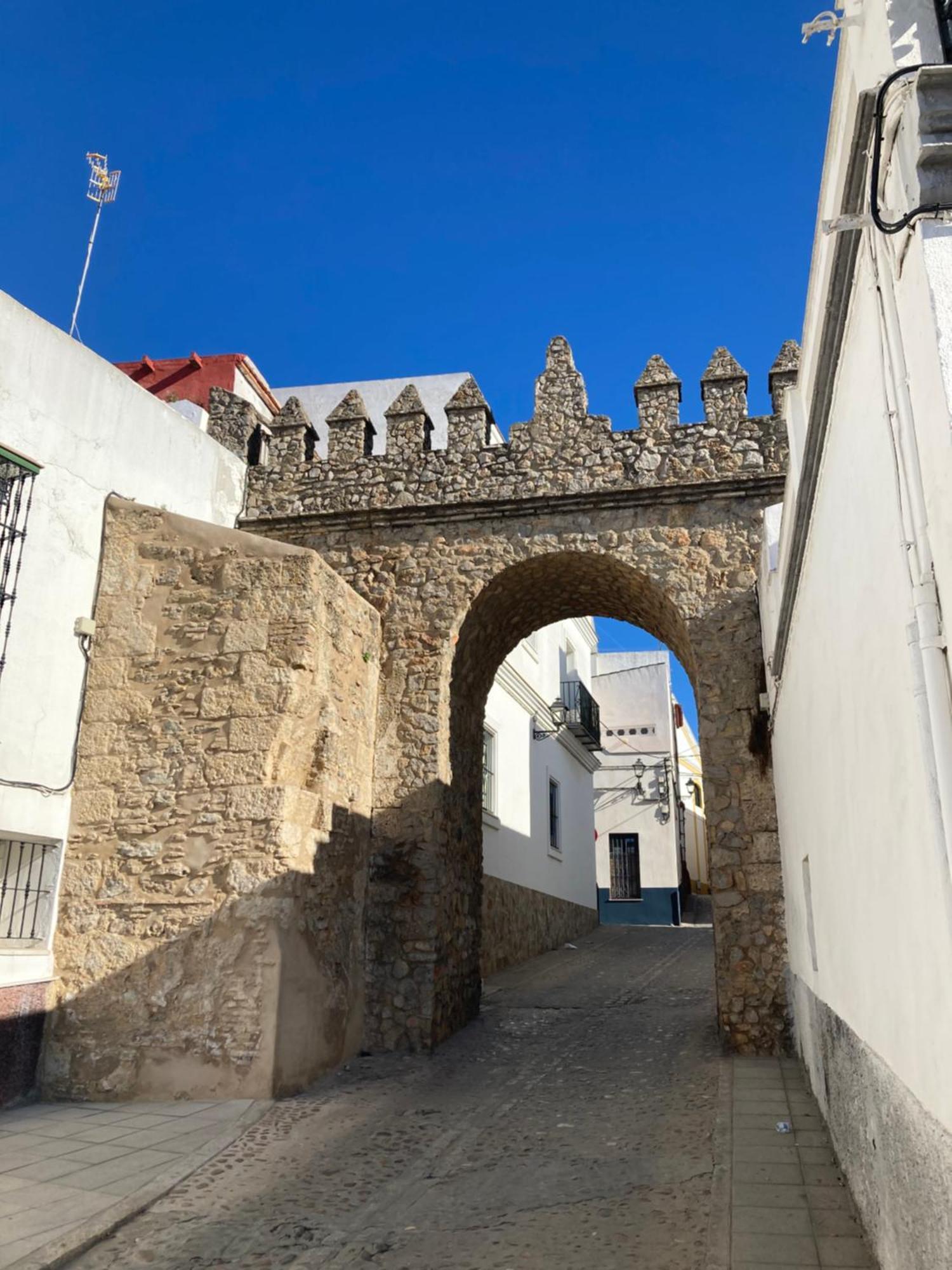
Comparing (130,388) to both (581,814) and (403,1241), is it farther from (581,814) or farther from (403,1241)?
(581,814)

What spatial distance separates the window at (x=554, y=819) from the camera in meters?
15.3

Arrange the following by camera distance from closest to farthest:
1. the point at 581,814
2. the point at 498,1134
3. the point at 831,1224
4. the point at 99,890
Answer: the point at 831,1224 < the point at 498,1134 < the point at 99,890 < the point at 581,814

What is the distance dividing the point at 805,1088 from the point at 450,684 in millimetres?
4063

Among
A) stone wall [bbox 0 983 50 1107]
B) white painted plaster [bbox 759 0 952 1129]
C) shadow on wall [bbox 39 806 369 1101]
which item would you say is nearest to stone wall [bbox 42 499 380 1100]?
shadow on wall [bbox 39 806 369 1101]

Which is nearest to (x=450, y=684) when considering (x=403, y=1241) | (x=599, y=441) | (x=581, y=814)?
(x=599, y=441)

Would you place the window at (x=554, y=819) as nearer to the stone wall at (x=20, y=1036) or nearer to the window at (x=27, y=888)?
the window at (x=27, y=888)

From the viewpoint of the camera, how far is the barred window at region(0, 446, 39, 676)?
5.73 m

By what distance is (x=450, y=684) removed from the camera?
8055 mm

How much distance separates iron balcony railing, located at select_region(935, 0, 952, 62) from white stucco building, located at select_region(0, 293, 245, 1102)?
554 centimetres

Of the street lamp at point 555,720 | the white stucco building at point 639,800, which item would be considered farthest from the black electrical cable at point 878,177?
the white stucco building at point 639,800

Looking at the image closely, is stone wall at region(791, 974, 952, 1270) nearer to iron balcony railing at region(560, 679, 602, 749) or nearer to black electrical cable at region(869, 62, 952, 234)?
black electrical cable at region(869, 62, 952, 234)

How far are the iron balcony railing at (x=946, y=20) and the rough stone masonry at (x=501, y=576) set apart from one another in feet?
18.2

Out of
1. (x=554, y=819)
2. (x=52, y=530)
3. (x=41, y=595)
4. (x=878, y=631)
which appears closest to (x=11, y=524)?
(x=52, y=530)

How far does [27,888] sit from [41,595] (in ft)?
6.21
